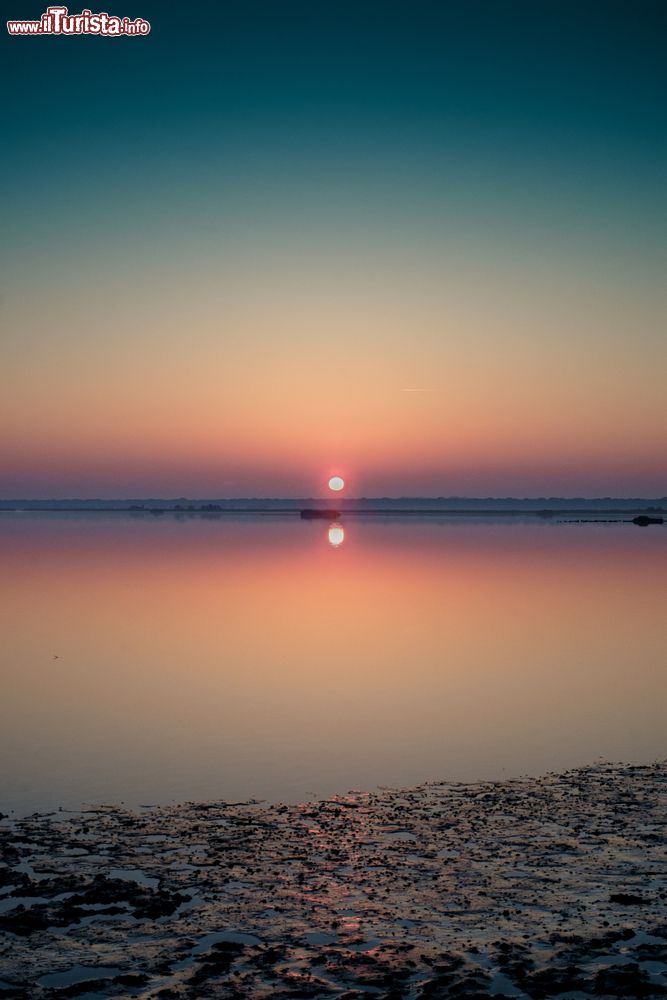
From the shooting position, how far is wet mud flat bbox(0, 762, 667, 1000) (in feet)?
34.3

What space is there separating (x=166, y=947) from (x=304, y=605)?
37159 mm

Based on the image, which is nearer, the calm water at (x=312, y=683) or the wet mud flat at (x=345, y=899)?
the wet mud flat at (x=345, y=899)

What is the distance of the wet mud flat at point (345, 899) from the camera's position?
34.3ft

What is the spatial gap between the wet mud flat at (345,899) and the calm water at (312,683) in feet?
7.88

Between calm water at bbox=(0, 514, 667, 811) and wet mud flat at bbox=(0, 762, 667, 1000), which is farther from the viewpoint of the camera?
calm water at bbox=(0, 514, 667, 811)

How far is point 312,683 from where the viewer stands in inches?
1128

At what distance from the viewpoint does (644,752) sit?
2112 cm

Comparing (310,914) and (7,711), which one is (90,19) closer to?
(7,711)

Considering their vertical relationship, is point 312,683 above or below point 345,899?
below

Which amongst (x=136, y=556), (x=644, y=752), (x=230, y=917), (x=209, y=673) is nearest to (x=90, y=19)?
(x=209, y=673)

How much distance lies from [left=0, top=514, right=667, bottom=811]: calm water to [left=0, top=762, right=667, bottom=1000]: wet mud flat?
2402mm

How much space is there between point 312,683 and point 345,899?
634 inches

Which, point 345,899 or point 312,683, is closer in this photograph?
point 345,899

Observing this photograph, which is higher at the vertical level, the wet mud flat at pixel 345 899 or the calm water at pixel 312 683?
the wet mud flat at pixel 345 899
